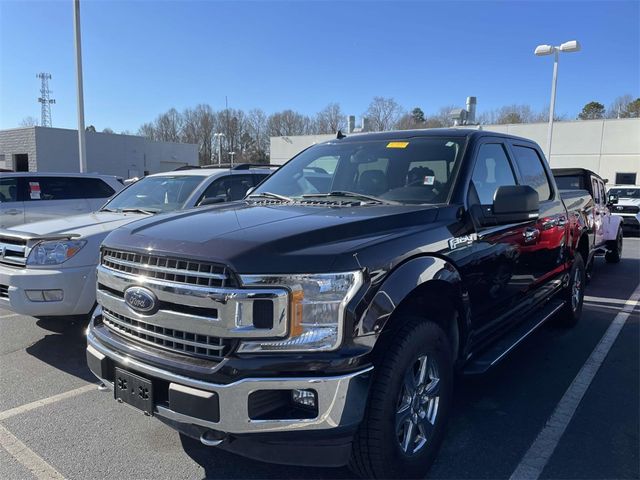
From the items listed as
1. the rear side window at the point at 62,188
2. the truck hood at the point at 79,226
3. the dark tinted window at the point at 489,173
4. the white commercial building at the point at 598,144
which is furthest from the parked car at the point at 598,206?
the white commercial building at the point at 598,144

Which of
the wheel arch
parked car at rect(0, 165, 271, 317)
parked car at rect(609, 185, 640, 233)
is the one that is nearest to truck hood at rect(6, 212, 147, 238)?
parked car at rect(0, 165, 271, 317)

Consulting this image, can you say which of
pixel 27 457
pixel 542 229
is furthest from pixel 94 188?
pixel 542 229

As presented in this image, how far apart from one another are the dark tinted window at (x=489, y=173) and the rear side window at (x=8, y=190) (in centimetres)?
847

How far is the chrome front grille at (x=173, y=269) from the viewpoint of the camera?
2.15m

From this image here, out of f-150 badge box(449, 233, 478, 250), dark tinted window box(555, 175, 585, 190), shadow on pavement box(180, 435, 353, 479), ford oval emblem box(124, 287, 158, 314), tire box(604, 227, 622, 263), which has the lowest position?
shadow on pavement box(180, 435, 353, 479)

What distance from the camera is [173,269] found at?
2289 millimetres

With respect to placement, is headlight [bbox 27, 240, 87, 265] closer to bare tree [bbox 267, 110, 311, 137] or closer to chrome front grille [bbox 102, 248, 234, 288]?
chrome front grille [bbox 102, 248, 234, 288]

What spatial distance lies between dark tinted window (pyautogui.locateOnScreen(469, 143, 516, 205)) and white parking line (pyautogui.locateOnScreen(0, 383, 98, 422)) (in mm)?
3320

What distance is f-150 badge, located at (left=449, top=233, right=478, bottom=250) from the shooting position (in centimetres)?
287

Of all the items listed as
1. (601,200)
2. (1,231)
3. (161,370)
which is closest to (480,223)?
(161,370)

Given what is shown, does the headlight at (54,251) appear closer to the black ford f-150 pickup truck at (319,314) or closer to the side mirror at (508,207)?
the black ford f-150 pickup truck at (319,314)

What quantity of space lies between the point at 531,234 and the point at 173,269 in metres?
2.97

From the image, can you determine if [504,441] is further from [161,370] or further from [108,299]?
[108,299]

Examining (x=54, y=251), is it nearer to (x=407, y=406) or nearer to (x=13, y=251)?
(x=13, y=251)
